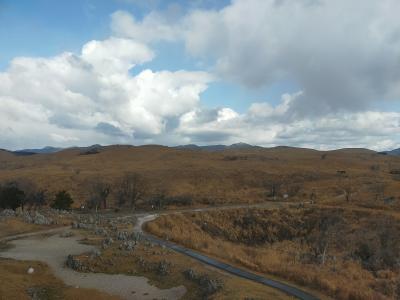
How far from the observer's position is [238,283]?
20.6 m

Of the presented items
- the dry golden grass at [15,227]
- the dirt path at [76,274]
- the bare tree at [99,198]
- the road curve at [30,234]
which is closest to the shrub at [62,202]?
the bare tree at [99,198]

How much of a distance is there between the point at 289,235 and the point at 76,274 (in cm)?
3603

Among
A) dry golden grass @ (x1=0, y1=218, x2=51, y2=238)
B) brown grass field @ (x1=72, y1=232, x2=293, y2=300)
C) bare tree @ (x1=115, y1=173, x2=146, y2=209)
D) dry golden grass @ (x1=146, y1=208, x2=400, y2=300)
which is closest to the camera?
brown grass field @ (x1=72, y1=232, x2=293, y2=300)

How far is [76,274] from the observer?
2319 cm

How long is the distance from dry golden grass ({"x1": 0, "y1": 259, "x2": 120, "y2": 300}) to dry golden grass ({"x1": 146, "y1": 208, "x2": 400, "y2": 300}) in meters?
9.98

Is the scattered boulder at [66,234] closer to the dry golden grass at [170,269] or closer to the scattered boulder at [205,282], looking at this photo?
the dry golden grass at [170,269]

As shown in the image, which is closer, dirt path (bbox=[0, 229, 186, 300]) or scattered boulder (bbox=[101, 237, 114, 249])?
dirt path (bbox=[0, 229, 186, 300])

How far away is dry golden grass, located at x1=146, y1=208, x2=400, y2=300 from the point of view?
31.1 m

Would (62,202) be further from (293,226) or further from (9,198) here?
(293,226)

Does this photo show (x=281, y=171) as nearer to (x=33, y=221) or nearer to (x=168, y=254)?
(x=33, y=221)

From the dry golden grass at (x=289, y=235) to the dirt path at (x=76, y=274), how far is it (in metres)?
7.08

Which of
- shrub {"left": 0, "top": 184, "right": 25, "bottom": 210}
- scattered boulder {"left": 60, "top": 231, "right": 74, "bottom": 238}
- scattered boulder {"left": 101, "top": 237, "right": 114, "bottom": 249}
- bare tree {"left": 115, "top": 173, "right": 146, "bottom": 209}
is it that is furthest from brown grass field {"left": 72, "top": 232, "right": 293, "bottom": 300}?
bare tree {"left": 115, "top": 173, "right": 146, "bottom": 209}

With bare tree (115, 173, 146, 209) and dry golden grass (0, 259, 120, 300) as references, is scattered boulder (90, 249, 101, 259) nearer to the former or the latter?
dry golden grass (0, 259, 120, 300)

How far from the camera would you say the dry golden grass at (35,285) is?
19.2m
